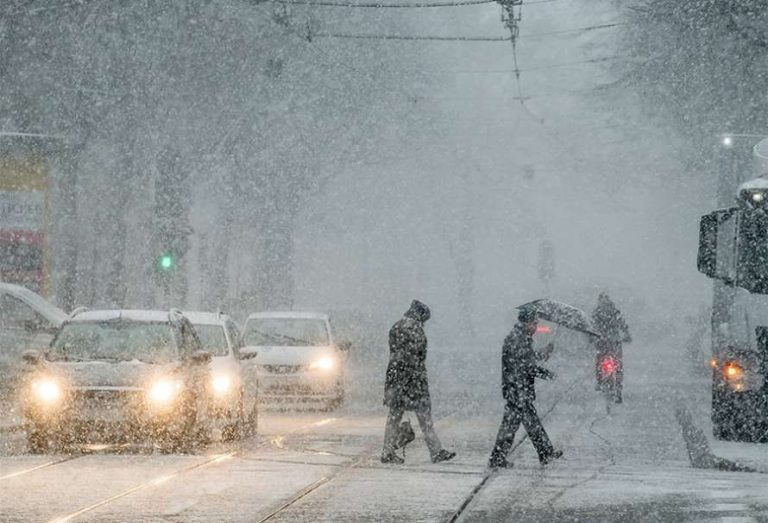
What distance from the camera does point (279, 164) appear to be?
4875 cm

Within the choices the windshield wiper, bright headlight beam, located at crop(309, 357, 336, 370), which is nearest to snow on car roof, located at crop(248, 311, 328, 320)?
the windshield wiper

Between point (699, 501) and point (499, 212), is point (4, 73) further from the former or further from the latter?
point (499, 212)

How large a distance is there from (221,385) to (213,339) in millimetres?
1918

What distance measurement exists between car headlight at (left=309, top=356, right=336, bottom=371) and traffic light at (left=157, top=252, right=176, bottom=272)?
464cm

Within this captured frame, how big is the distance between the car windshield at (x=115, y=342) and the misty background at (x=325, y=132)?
11923 millimetres

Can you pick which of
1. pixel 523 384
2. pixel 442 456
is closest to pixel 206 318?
pixel 442 456

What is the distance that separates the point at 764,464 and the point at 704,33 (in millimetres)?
20970

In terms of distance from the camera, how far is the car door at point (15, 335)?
2595 centimetres

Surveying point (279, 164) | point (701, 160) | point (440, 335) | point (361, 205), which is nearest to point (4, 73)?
point (279, 164)

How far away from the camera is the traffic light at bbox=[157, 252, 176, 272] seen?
3112 centimetres

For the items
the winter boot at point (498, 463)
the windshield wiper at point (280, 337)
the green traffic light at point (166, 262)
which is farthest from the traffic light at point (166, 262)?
the winter boot at point (498, 463)

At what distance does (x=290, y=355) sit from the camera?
27.9 meters

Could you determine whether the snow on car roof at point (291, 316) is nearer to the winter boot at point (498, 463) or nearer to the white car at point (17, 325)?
the white car at point (17, 325)

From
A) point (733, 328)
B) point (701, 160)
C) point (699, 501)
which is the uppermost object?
point (701, 160)
